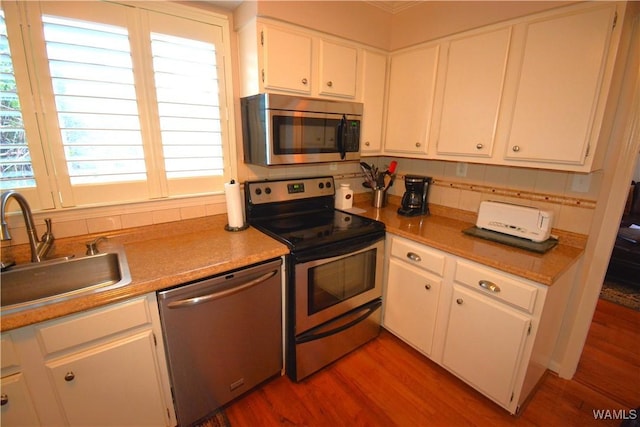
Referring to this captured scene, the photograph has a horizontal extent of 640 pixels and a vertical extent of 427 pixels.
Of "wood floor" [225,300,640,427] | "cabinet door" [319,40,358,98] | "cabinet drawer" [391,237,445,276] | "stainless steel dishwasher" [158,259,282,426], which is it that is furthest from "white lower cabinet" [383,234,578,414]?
"cabinet door" [319,40,358,98]

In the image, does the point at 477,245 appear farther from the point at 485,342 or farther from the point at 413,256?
the point at 485,342

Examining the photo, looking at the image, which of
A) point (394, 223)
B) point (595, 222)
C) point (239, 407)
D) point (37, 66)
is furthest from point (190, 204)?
point (595, 222)

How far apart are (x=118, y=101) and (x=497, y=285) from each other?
2193 millimetres

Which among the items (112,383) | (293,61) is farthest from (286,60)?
(112,383)

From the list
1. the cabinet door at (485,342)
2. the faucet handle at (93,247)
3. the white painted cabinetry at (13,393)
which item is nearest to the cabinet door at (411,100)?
the cabinet door at (485,342)

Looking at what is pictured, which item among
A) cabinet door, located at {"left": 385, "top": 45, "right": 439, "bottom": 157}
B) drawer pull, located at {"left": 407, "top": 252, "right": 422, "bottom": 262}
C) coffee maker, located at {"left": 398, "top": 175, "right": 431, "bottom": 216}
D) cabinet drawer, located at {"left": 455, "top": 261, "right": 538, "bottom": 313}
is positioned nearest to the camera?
cabinet drawer, located at {"left": 455, "top": 261, "right": 538, "bottom": 313}

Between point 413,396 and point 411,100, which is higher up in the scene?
point 411,100

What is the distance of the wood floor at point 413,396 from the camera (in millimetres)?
1581

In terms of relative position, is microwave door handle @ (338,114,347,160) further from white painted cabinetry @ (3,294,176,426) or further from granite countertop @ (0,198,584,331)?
white painted cabinetry @ (3,294,176,426)

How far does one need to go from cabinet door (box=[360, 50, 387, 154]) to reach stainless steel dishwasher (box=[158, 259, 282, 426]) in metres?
1.21

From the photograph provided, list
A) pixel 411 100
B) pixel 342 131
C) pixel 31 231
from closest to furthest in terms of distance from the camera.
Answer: pixel 31 231, pixel 342 131, pixel 411 100

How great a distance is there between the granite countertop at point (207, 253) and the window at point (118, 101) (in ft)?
0.76

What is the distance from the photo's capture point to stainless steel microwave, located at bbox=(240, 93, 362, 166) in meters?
1.68

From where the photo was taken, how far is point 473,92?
1759 millimetres
